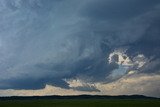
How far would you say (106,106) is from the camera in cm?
13225

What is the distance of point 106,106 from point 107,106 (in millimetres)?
463

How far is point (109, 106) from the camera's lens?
435 ft

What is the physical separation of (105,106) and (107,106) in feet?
2.85

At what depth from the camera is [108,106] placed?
132250mm

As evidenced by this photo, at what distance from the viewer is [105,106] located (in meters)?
132

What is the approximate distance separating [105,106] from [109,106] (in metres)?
1.78

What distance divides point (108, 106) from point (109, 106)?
1.98ft

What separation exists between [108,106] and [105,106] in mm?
1298

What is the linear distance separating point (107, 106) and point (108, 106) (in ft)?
1.45

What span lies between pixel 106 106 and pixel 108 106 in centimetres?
87

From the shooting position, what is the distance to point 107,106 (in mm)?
132375
